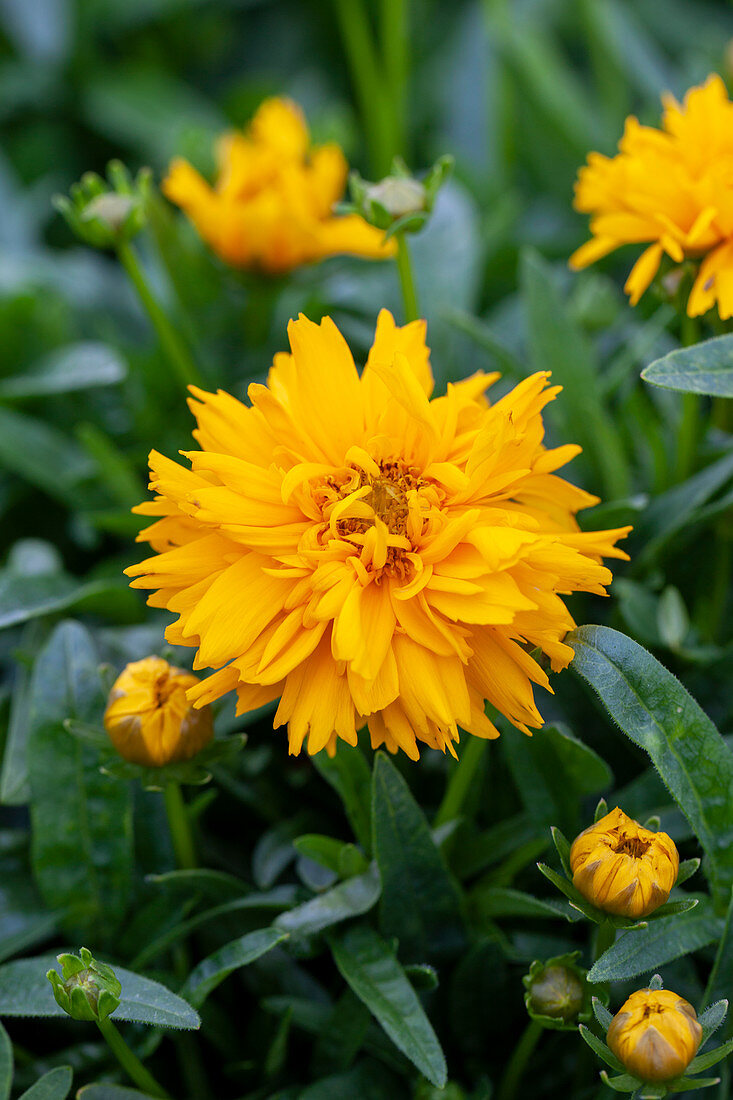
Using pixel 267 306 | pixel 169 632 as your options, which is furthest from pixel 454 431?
pixel 267 306

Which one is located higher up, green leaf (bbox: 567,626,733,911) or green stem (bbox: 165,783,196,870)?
green stem (bbox: 165,783,196,870)

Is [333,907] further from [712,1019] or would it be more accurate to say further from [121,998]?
[712,1019]

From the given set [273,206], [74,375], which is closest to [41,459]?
[74,375]

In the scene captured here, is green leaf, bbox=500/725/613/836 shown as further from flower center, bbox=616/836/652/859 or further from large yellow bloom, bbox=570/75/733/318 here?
large yellow bloom, bbox=570/75/733/318

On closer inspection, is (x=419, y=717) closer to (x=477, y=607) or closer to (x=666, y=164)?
(x=477, y=607)

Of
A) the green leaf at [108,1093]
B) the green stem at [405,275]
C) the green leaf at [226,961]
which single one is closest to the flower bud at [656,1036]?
the green leaf at [226,961]

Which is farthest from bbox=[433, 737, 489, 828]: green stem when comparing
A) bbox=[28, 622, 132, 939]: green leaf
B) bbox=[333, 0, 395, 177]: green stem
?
bbox=[333, 0, 395, 177]: green stem
